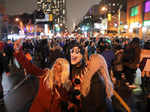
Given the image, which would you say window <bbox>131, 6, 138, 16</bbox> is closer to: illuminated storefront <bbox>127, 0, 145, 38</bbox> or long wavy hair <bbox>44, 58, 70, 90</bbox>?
illuminated storefront <bbox>127, 0, 145, 38</bbox>

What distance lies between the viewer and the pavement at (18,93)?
515 cm

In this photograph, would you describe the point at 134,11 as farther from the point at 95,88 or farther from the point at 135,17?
the point at 95,88

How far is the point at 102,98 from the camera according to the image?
2.35 m

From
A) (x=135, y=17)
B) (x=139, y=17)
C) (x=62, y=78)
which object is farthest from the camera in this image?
(x=135, y=17)

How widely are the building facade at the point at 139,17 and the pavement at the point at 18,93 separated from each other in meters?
30.3

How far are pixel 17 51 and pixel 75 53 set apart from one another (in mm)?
2385

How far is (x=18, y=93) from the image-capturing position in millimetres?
6445

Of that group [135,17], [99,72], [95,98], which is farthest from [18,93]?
[135,17]

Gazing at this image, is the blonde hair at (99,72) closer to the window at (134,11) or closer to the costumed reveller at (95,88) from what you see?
the costumed reveller at (95,88)

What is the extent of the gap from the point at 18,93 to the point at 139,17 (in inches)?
1533

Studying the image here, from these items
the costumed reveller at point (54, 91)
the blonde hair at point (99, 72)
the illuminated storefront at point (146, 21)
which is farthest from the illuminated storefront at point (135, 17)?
the costumed reveller at point (54, 91)

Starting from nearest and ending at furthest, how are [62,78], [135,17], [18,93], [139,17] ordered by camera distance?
1. [62,78]
2. [18,93]
3. [139,17]
4. [135,17]

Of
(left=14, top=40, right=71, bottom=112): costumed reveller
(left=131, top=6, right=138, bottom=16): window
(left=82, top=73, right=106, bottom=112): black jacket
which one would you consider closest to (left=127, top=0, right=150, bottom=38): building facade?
(left=131, top=6, right=138, bottom=16): window

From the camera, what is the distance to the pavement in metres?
5.15
